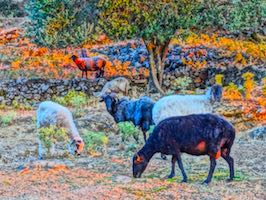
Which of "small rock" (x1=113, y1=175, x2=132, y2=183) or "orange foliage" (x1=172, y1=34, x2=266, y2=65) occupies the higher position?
"orange foliage" (x1=172, y1=34, x2=266, y2=65)

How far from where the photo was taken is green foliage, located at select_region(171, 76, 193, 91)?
19.5 m

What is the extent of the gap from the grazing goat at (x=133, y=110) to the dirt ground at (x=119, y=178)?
3.06 feet

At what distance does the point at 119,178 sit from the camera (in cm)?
837

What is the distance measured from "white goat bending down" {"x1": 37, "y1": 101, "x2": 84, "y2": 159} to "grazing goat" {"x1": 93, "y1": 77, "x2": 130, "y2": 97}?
7512mm

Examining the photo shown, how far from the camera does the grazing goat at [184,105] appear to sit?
10922 mm

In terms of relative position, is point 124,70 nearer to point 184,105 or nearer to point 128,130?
point 128,130

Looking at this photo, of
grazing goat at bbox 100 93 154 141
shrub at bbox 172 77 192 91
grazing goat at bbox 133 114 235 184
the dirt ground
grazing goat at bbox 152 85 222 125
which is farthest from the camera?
shrub at bbox 172 77 192 91

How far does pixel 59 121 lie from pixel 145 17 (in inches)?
289

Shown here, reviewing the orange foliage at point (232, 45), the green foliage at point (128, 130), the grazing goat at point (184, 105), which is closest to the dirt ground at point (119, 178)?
the green foliage at point (128, 130)

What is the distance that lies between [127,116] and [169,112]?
1.71 metres

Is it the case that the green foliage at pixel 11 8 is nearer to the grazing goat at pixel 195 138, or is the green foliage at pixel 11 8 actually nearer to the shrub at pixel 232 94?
the shrub at pixel 232 94

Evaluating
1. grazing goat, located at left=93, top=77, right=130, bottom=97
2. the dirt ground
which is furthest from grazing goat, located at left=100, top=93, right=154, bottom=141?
grazing goat, located at left=93, top=77, right=130, bottom=97

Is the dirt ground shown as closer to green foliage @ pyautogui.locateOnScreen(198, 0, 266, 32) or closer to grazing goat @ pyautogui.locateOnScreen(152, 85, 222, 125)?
grazing goat @ pyautogui.locateOnScreen(152, 85, 222, 125)

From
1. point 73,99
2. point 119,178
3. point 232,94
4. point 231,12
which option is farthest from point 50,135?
point 231,12
